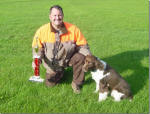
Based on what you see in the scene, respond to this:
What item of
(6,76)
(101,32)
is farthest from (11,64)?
(101,32)

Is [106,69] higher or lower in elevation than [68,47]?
lower

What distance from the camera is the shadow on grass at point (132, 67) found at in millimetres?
6301

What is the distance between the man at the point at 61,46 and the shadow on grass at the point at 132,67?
544mm

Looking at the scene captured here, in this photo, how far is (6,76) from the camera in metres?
6.55

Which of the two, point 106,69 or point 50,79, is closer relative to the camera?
point 106,69

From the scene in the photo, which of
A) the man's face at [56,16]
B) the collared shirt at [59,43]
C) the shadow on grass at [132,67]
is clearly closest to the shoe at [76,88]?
the shadow on grass at [132,67]

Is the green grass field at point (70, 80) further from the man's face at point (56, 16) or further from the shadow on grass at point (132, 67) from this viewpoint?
the man's face at point (56, 16)

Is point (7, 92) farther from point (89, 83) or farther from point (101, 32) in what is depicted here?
point (101, 32)

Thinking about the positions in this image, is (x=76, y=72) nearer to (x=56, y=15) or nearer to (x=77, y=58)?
(x=77, y=58)

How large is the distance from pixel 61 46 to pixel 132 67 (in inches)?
103

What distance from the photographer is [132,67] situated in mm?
7422

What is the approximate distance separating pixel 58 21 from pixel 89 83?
68.7 inches

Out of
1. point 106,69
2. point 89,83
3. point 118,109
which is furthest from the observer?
point 89,83

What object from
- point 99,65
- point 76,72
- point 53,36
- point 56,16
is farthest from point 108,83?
point 56,16
